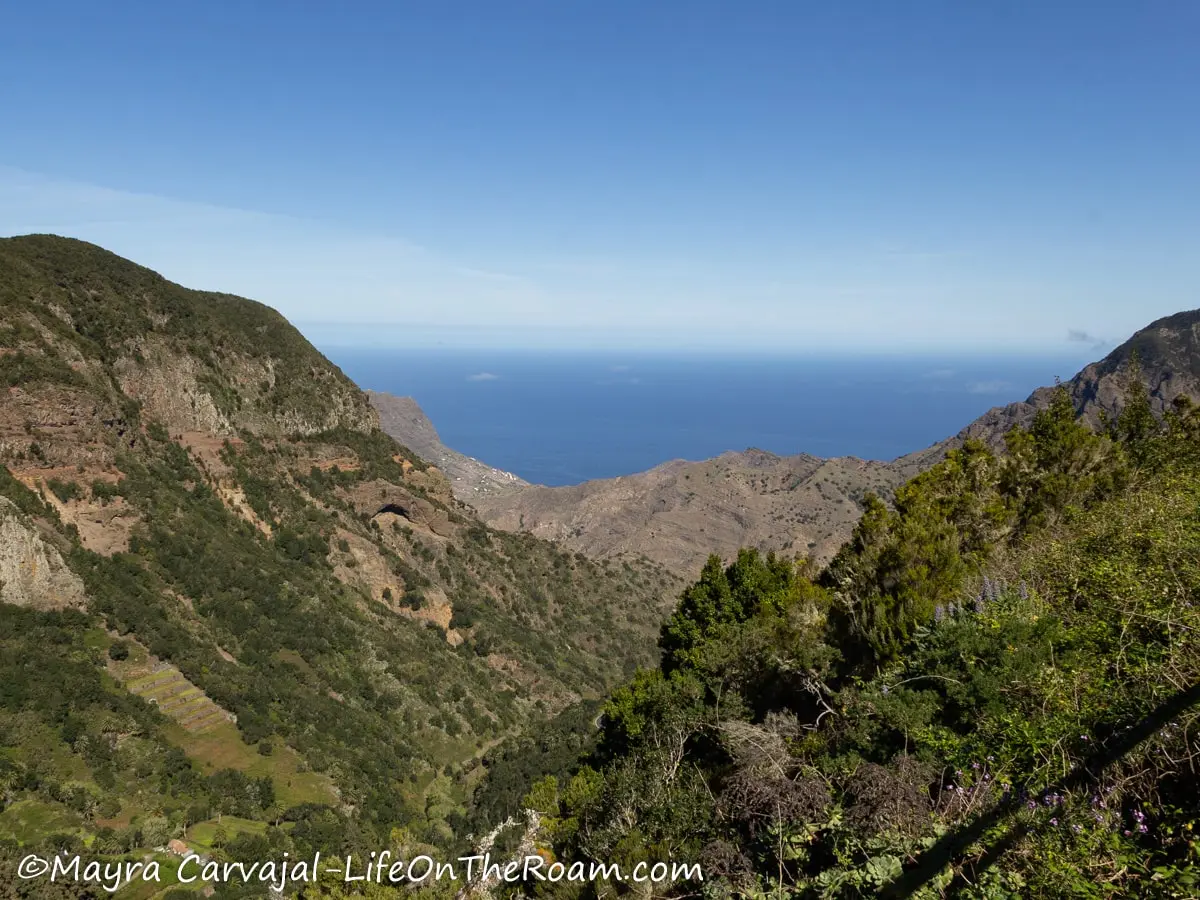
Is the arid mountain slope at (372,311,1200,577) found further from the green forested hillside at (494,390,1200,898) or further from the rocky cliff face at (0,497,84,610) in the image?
the rocky cliff face at (0,497,84,610)

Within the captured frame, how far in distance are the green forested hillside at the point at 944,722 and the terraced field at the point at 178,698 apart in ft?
64.2

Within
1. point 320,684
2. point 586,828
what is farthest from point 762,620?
point 320,684

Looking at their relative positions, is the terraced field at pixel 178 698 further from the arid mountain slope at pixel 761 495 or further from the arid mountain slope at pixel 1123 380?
the arid mountain slope at pixel 1123 380

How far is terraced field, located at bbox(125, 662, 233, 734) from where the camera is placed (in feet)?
102

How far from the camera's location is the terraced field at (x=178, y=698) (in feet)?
102

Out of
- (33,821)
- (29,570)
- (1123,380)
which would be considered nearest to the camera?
(33,821)

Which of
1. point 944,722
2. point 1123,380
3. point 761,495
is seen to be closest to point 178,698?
point 944,722

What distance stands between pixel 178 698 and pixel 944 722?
34.7 m

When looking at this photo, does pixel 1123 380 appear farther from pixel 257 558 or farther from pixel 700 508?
pixel 257 558

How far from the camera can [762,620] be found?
24.1m

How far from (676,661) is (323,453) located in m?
46.8

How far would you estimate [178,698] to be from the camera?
32188 millimetres

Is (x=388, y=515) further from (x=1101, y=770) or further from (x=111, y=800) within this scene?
(x=1101, y=770)

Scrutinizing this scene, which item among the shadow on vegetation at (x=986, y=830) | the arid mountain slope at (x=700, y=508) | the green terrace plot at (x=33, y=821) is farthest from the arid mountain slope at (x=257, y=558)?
the arid mountain slope at (x=700, y=508)
